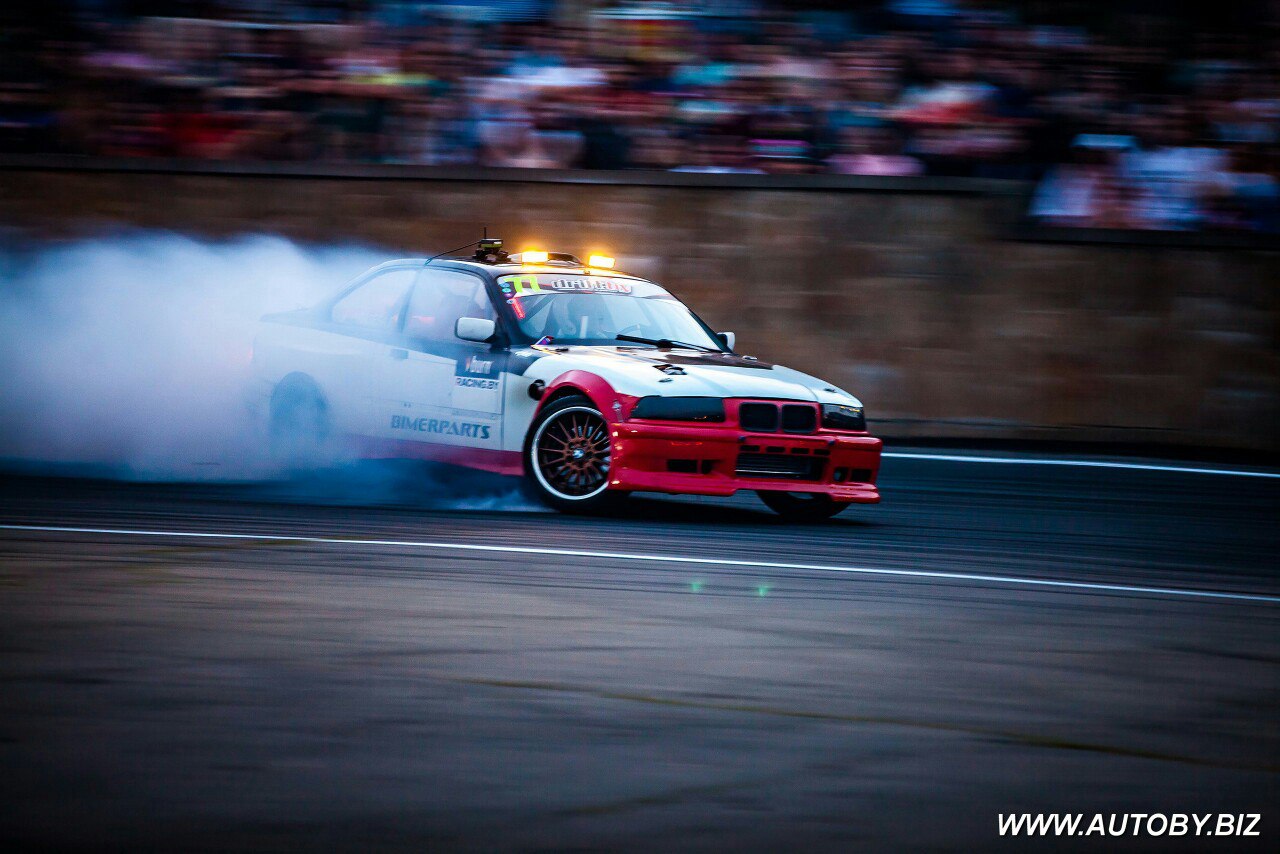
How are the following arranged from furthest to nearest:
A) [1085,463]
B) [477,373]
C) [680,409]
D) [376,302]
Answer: [1085,463] < [376,302] < [477,373] < [680,409]

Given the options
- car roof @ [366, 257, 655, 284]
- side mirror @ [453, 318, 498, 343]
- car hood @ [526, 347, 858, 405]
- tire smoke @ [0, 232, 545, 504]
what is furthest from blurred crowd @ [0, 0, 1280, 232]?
side mirror @ [453, 318, 498, 343]

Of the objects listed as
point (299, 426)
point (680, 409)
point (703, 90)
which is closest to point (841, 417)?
point (680, 409)

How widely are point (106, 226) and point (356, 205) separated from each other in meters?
2.18

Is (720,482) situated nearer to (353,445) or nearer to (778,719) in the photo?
(353,445)

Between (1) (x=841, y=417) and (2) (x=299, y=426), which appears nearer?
(1) (x=841, y=417)

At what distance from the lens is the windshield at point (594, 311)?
9852 millimetres

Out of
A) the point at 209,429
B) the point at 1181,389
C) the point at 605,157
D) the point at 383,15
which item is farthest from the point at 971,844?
the point at 383,15

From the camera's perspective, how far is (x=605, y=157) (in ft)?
46.6

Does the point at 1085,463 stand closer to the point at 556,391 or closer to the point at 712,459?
the point at 712,459

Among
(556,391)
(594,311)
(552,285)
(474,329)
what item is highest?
(552,285)

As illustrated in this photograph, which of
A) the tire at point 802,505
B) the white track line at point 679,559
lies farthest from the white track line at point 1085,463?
the white track line at point 679,559

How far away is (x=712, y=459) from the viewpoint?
896 cm

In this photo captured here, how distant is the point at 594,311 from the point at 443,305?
868 mm

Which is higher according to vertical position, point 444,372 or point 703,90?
point 703,90
